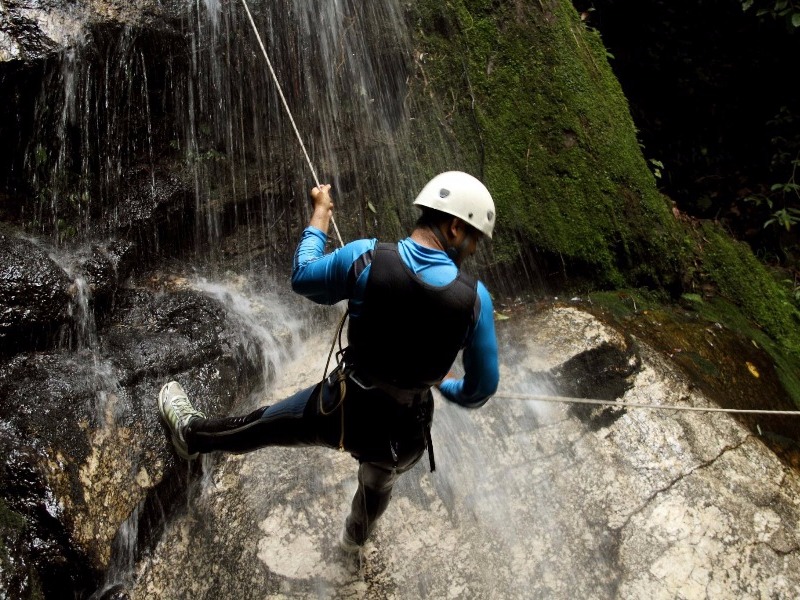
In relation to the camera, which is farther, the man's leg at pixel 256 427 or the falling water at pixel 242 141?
the falling water at pixel 242 141

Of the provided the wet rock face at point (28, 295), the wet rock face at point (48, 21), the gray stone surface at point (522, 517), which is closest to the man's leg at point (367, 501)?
the gray stone surface at point (522, 517)

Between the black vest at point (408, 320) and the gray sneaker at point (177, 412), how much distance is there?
1.46 metres

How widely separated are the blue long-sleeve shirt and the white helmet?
0.51 ft

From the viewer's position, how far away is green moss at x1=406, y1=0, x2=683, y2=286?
5.21 m

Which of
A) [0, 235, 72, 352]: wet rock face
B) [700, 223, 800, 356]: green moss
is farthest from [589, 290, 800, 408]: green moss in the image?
[0, 235, 72, 352]: wet rock face

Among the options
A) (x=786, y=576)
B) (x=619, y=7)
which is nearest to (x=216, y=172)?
(x=786, y=576)

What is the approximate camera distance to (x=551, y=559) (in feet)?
11.1

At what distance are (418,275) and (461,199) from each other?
0.33 metres

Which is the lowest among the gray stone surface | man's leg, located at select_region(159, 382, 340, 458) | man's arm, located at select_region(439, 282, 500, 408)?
the gray stone surface

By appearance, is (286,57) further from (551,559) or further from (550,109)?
(551,559)

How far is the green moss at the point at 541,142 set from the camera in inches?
205

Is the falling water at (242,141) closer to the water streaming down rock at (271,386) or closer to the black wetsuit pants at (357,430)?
the water streaming down rock at (271,386)

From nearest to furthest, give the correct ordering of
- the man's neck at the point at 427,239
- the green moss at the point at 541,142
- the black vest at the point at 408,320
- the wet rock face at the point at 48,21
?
the black vest at the point at 408,320 < the man's neck at the point at 427,239 < the wet rock face at the point at 48,21 < the green moss at the point at 541,142

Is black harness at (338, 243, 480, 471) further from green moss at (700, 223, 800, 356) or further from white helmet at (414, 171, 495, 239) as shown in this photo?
green moss at (700, 223, 800, 356)
